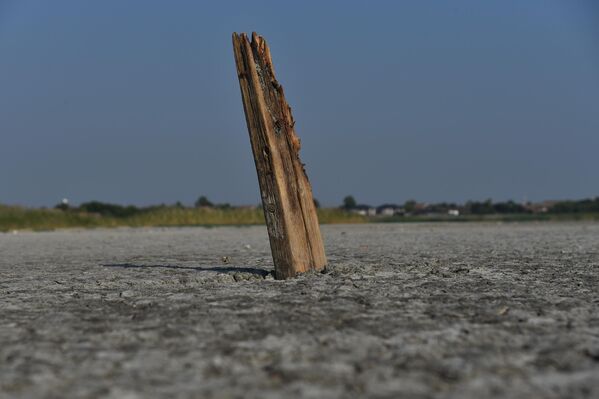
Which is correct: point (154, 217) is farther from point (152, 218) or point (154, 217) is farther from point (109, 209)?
point (109, 209)

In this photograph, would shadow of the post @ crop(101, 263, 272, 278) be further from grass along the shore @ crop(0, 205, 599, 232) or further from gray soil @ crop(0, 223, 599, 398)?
grass along the shore @ crop(0, 205, 599, 232)

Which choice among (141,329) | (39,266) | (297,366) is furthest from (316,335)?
(39,266)

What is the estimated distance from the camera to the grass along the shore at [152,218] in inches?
1037

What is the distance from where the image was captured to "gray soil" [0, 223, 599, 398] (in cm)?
240

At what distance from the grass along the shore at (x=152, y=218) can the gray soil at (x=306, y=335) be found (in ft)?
71.2

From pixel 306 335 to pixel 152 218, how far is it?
26325 millimetres

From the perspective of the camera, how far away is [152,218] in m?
28.9

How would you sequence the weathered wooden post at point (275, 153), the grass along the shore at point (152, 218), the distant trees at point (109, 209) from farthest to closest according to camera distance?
the distant trees at point (109, 209) < the grass along the shore at point (152, 218) < the weathered wooden post at point (275, 153)

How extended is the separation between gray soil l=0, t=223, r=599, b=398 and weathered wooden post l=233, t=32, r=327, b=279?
27cm

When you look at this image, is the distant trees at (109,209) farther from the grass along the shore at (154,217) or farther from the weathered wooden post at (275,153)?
the weathered wooden post at (275,153)

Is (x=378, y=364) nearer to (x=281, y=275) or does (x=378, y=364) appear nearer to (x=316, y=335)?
(x=316, y=335)

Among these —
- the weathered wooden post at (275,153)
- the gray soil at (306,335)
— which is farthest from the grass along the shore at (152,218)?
the gray soil at (306,335)

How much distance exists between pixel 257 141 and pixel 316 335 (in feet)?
8.33

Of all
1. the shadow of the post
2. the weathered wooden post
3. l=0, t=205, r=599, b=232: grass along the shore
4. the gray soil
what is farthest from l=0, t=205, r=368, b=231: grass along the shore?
the gray soil
